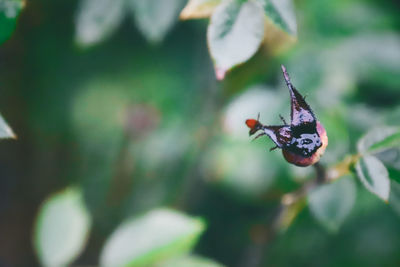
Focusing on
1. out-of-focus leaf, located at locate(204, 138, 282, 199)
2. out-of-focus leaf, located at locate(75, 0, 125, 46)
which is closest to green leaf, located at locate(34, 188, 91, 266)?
out-of-focus leaf, located at locate(75, 0, 125, 46)

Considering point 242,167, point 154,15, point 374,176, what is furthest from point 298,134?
point 242,167

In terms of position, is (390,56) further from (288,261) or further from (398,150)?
(288,261)

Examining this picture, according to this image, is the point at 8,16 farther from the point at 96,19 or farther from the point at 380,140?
the point at 380,140

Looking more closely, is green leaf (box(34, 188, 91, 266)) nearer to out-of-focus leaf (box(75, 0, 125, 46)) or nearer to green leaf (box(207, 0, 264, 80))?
out-of-focus leaf (box(75, 0, 125, 46))

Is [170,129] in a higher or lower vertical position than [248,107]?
higher

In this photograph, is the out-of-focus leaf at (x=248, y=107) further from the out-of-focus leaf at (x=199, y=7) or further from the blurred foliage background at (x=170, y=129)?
the out-of-focus leaf at (x=199, y=7)

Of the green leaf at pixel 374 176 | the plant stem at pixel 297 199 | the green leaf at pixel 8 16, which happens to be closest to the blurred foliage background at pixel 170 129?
the plant stem at pixel 297 199
